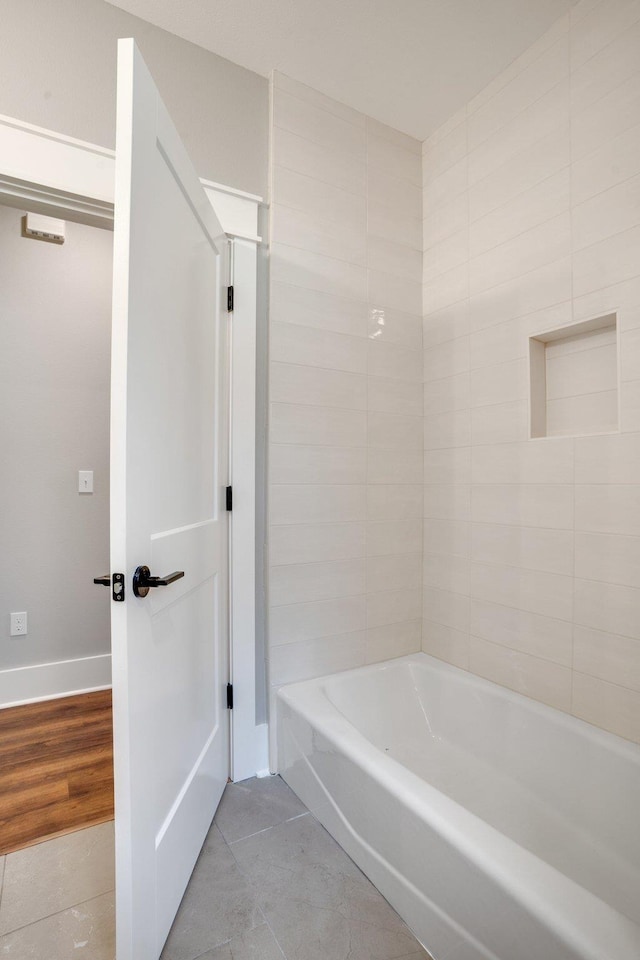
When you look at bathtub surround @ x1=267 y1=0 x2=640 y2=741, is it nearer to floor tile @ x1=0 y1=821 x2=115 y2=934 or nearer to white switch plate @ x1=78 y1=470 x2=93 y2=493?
floor tile @ x1=0 y1=821 x2=115 y2=934

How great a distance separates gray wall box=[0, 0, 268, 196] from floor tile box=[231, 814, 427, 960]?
2.21 meters

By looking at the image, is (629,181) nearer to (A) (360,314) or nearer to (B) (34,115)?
(A) (360,314)

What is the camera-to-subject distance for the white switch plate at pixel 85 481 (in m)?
2.69

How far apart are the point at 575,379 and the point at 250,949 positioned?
6.07ft

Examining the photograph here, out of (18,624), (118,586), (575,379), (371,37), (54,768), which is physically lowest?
(54,768)

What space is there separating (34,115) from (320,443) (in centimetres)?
134

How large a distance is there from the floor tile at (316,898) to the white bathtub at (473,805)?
0.15ft

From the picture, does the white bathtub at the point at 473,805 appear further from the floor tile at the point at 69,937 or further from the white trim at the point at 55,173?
the white trim at the point at 55,173

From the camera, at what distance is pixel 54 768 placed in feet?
6.42

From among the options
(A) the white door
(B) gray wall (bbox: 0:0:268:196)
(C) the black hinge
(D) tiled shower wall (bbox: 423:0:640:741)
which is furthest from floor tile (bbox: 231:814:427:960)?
(B) gray wall (bbox: 0:0:268:196)

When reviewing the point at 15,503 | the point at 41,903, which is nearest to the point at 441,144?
the point at 15,503

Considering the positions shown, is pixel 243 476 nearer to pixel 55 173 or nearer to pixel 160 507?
pixel 160 507

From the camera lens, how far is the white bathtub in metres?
0.95

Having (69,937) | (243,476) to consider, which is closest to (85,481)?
(243,476)
